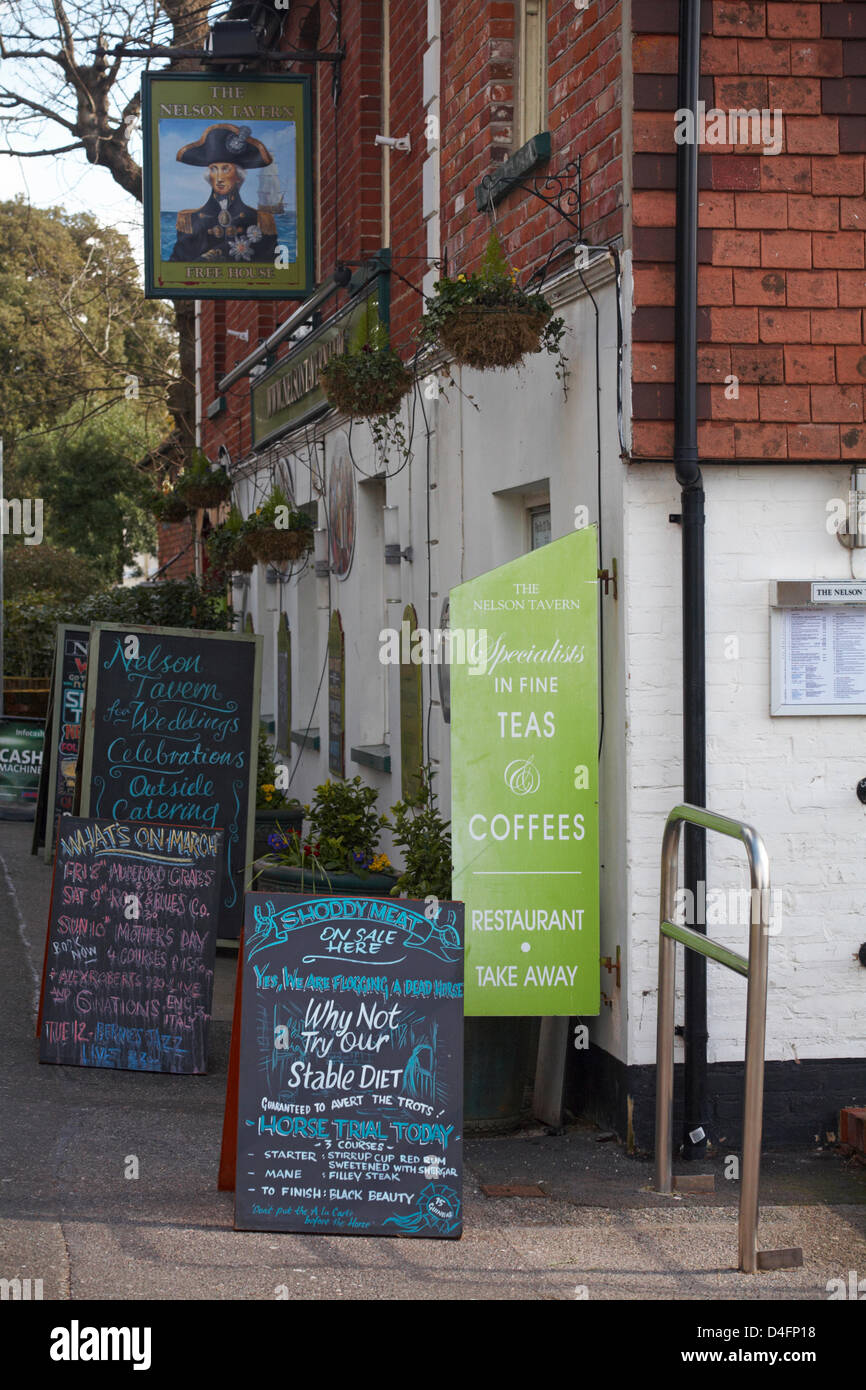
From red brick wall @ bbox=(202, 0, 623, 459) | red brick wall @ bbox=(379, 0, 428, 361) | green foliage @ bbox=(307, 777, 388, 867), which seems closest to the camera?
red brick wall @ bbox=(202, 0, 623, 459)

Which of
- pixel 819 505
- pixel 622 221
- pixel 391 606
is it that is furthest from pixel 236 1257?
pixel 391 606

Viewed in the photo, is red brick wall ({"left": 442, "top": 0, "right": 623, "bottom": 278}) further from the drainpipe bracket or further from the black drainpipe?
the drainpipe bracket

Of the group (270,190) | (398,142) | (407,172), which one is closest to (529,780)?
(407,172)

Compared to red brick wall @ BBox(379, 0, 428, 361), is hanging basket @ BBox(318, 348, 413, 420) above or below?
below

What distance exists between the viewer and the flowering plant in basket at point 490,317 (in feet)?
19.7

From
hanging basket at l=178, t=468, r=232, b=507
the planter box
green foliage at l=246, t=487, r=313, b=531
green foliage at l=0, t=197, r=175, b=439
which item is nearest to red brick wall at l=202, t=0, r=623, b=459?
green foliage at l=246, t=487, r=313, b=531

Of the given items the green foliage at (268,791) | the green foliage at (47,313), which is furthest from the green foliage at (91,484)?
the green foliage at (268,791)

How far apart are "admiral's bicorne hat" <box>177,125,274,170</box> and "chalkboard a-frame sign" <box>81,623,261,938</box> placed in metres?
3.09

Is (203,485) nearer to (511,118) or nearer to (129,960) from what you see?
(511,118)

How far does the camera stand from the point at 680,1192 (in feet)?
17.6

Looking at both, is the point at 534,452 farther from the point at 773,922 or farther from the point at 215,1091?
the point at 215,1091

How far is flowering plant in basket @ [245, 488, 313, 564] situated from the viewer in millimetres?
10727

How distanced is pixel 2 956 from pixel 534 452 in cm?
445

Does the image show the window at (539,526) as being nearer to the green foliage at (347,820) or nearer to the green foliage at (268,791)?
the green foliage at (347,820)
